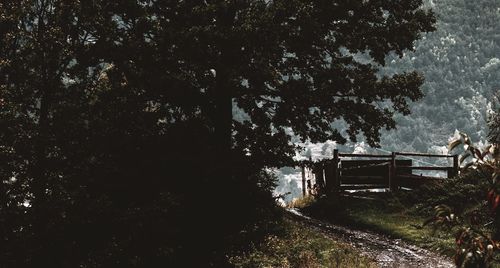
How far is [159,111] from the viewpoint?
534 inches

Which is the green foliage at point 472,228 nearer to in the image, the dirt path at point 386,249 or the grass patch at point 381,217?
the dirt path at point 386,249

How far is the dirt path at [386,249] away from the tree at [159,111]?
2450 millimetres

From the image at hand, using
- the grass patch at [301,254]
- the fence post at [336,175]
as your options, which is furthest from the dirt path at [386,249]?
the fence post at [336,175]

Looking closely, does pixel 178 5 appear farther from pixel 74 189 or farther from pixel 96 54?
pixel 74 189

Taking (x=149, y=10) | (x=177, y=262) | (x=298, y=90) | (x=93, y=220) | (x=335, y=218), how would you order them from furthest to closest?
(x=335, y=218) < (x=298, y=90) < (x=149, y=10) < (x=177, y=262) < (x=93, y=220)

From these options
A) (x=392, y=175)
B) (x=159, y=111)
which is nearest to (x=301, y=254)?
(x=159, y=111)

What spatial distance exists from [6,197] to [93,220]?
5.66 ft

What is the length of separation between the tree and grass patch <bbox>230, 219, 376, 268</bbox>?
1022 millimetres

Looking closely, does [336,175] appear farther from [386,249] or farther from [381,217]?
[386,249]

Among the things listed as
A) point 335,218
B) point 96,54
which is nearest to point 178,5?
point 96,54

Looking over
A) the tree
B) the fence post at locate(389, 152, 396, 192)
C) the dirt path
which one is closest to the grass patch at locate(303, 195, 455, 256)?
the dirt path

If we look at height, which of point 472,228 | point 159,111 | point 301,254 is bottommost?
point 301,254

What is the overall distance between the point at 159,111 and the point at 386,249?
6.95 m

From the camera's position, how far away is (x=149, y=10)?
50.9 ft
